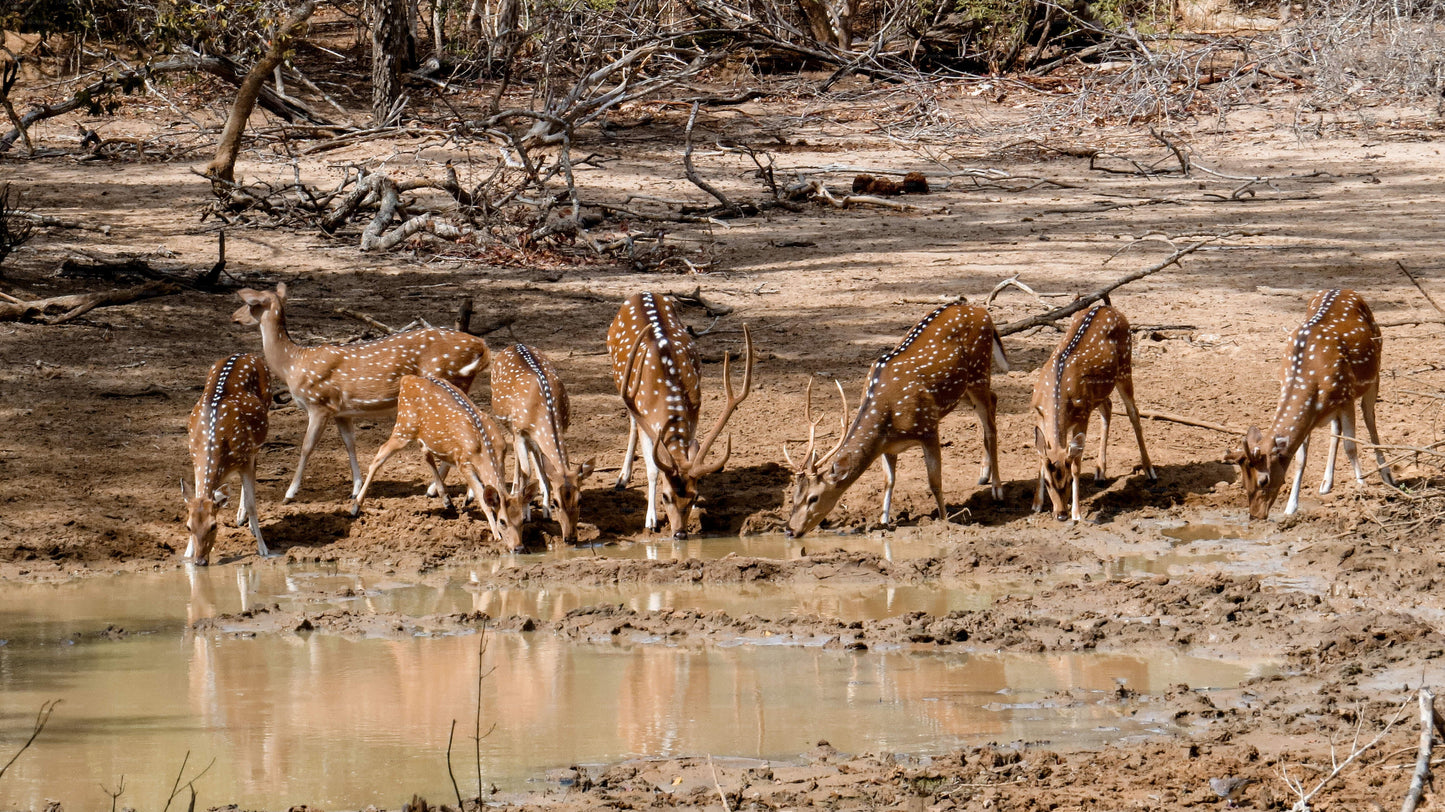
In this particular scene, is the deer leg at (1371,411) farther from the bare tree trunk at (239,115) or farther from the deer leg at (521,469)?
the bare tree trunk at (239,115)

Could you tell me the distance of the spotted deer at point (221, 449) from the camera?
994cm

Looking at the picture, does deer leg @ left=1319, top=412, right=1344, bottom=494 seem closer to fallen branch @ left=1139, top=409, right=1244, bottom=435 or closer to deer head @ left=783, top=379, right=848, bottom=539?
fallen branch @ left=1139, top=409, right=1244, bottom=435

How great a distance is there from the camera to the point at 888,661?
7.81 meters

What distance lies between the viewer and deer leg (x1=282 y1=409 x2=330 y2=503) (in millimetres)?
10998

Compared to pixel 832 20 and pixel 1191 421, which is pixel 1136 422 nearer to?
pixel 1191 421

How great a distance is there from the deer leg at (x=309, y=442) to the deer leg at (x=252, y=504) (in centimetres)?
45

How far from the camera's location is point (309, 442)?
11141 millimetres

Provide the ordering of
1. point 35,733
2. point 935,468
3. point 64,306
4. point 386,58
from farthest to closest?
1. point 386,58
2. point 64,306
3. point 935,468
4. point 35,733

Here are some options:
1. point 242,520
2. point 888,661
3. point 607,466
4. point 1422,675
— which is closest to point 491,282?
point 607,466

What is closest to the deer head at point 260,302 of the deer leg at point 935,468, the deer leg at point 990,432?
the deer leg at point 935,468

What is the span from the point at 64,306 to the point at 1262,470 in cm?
962

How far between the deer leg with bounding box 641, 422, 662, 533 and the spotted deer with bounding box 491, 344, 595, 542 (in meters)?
0.37

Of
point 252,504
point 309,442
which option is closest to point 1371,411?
point 309,442

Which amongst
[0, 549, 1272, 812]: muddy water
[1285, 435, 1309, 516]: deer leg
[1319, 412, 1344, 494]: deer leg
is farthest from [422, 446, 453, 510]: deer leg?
[1319, 412, 1344, 494]: deer leg
